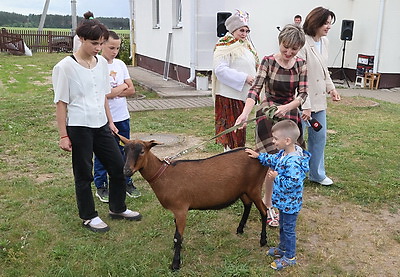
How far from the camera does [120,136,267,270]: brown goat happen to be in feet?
9.86

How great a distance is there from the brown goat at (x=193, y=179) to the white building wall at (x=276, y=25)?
28.7 ft

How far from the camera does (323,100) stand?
14.2 feet

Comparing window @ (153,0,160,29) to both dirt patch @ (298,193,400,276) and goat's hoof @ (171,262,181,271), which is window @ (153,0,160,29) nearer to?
dirt patch @ (298,193,400,276)

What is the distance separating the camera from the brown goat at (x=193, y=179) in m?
3.00

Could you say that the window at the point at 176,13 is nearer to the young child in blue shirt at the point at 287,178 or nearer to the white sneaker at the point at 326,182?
the white sneaker at the point at 326,182

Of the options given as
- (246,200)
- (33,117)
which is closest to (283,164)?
(246,200)

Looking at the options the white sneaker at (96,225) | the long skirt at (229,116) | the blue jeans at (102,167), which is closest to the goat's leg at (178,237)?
the white sneaker at (96,225)

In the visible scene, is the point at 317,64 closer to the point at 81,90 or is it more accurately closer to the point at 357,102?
the point at 81,90

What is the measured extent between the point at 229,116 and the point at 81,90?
66.2 inches

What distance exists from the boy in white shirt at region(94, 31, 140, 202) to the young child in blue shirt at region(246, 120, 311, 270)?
165cm

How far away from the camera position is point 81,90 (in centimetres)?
335

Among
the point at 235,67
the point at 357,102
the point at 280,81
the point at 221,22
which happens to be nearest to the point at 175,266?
the point at 280,81

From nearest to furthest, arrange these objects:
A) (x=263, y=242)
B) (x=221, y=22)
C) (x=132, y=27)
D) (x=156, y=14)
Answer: (x=263, y=242)
(x=221, y=22)
(x=156, y=14)
(x=132, y=27)

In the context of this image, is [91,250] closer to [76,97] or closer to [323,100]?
[76,97]
